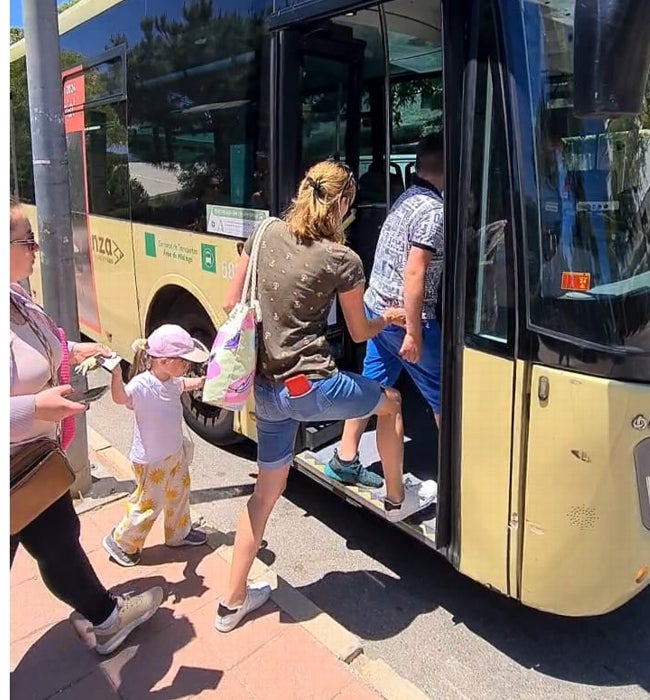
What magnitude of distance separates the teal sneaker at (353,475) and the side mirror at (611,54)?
2017 mm

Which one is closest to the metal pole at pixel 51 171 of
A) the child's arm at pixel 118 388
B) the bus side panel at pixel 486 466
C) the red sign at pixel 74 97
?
the child's arm at pixel 118 388

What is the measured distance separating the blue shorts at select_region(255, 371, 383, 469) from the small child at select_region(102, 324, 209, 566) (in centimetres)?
44

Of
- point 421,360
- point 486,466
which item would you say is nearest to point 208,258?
point 421,360

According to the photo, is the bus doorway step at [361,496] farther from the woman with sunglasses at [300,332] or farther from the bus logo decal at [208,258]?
the bus logo decal at [208,258]

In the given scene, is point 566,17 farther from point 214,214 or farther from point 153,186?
point 153,186

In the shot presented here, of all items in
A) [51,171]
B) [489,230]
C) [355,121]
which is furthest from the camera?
[355,121]

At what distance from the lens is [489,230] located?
2.54 meters

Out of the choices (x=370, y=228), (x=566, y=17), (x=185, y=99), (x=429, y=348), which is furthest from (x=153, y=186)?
(x=566, y=17)

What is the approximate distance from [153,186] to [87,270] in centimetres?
162

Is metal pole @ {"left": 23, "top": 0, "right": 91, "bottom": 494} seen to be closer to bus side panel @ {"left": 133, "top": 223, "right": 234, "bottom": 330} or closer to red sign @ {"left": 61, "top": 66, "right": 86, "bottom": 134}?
bus side panel @ {"left": 133, "top": 223, "right": 234, "bottom": 330}

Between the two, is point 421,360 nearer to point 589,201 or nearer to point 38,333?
point 589,201

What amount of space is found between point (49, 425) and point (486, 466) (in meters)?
1.59

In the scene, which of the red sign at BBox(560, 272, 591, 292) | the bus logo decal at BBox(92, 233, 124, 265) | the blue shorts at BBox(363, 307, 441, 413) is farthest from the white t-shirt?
the bus logo decal at BBox(92, 233, 124, 265)

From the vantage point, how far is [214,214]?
4.12 meters
